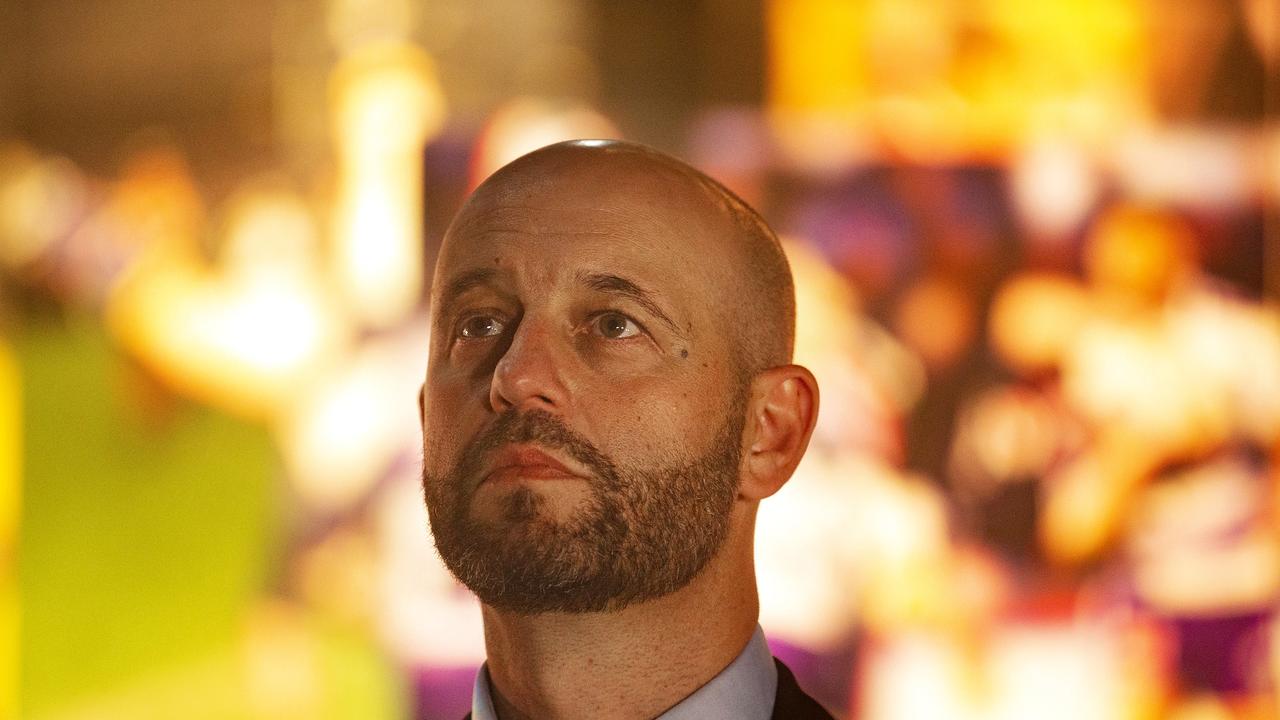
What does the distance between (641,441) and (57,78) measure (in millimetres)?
4105

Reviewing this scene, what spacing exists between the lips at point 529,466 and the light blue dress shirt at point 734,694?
313 millimetres

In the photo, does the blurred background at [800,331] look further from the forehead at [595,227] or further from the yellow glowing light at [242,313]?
the forehead at [595,227]

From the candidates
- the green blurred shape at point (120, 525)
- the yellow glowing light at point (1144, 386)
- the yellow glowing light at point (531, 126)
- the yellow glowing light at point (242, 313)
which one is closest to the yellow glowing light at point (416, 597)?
the green blurred shape at point (120, 525)

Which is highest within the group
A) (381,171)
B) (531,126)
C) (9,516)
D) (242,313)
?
(531,126)

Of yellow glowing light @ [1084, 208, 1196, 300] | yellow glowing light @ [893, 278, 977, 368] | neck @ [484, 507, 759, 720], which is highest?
neck @ [484, 507, 759, 720]

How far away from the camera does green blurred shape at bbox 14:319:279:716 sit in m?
4.66

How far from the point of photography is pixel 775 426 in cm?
178

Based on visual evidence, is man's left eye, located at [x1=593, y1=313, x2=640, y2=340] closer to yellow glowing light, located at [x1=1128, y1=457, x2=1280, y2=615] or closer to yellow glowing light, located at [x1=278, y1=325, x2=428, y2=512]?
yellow glowing light, located at [x1=278, y1=325, x2=428, y2=512]

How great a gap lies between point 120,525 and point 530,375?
11.8 feet

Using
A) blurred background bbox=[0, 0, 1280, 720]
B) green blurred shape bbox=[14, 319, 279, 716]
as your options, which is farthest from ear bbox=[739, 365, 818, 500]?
green blurred shape bbox=[14, 319, 279, 716]

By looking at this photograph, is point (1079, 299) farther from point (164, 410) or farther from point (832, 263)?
point (164, 410)

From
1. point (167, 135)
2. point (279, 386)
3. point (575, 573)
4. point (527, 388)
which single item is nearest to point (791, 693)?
point (575, 573)

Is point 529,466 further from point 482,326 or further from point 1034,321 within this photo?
point 1034,321

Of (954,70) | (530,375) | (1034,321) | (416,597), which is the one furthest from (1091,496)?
(530,375)
